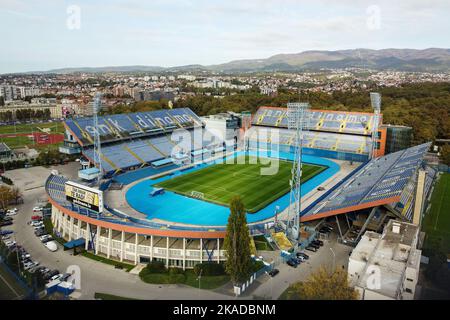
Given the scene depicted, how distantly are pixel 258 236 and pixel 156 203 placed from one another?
14.4 m

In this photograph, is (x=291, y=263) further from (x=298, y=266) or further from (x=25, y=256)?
(x=25, y=256)

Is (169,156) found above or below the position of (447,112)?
below

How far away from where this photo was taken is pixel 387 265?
24906mm

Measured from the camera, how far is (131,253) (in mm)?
32250

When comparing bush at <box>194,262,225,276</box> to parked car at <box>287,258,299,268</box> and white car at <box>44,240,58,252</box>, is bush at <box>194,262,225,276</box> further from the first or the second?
white car at <box>44,240,58,252</box>

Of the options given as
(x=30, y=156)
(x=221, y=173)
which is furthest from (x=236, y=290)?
(x=30, y=156)

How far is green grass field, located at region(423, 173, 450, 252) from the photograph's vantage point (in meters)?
34.3

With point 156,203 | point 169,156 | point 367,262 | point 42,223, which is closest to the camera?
point 367,262

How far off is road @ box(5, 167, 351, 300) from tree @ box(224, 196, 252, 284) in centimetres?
165

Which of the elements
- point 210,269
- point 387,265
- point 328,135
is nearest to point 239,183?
point 210,269

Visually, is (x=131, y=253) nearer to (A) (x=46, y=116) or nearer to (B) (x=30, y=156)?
(B) (x=30, y=156)

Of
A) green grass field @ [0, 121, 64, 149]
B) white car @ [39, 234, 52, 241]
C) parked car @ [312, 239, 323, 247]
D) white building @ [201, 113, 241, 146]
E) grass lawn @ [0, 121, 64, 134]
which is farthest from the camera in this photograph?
grass lawn @ [0, 121, 64, 134]

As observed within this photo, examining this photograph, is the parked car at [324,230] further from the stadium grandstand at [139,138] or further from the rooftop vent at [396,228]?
the stadium grandstand at [139,138]

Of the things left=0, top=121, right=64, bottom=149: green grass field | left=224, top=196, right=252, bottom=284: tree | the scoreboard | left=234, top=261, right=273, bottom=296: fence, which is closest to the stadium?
the scoreboard
